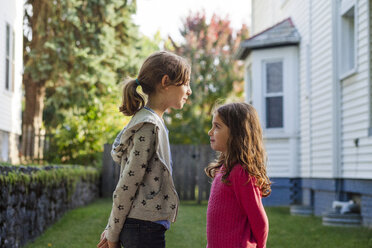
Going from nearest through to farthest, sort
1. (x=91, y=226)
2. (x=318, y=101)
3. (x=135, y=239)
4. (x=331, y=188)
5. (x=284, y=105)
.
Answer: (x=135, y=239), (x=91, y=226), (x=331, y=188), (x=318, y=101), (x=284, y=105)

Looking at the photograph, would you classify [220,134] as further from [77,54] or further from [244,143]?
[77,54]

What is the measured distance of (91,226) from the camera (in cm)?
755

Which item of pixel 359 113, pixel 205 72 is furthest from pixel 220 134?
pixel 205 72

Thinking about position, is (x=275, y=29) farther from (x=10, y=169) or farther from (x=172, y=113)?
(x=172, y=113)

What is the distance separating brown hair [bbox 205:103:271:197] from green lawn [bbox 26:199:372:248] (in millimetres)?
3695

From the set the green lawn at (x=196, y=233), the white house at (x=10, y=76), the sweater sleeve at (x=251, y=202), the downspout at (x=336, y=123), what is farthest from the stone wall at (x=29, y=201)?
the downspout at (x=336, y=123)

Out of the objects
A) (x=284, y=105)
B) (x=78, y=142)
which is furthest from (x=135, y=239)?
(x=78, y=142)

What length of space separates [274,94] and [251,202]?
9976 millimetres

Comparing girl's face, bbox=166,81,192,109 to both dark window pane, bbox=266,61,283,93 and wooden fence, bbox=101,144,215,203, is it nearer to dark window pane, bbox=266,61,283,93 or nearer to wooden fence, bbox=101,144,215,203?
wooden fence, bbox=101,144,215,203

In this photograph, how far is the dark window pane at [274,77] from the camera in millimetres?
12336

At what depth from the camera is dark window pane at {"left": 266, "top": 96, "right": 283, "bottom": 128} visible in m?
12.3

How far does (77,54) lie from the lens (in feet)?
58.5

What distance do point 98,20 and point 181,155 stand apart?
8.26 m

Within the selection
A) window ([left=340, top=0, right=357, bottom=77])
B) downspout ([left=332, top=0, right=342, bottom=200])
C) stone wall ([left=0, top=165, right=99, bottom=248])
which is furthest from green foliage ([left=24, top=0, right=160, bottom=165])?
window ([left=340, top=0, right=357, bottom=77])
